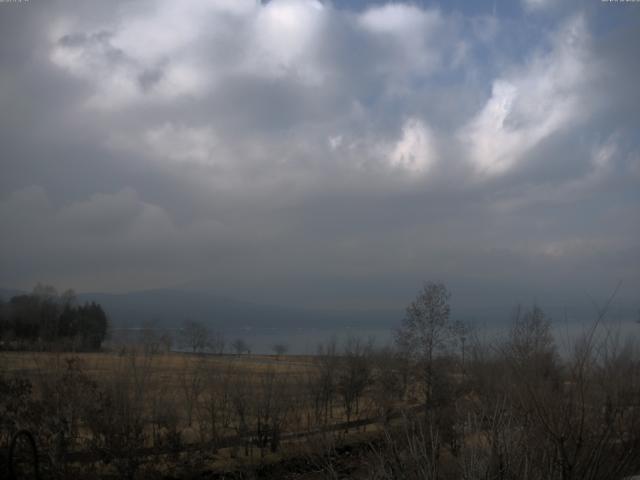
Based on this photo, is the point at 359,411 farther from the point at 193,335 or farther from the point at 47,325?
the point at 193,335

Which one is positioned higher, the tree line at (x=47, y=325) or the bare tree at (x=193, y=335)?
the tree line at (x=47, y=325)

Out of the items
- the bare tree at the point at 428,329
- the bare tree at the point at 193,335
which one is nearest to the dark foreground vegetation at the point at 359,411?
the bare tree at the point at 428,329

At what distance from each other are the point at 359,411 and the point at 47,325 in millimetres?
24179

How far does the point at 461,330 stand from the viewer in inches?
1639

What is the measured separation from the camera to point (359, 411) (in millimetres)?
44031

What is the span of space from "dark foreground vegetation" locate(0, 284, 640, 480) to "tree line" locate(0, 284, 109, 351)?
1658 mm

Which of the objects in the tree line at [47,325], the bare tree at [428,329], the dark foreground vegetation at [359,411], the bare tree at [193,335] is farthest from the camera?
the bare tree at [193,335]

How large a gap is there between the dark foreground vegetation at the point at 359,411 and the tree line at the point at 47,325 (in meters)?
1.66

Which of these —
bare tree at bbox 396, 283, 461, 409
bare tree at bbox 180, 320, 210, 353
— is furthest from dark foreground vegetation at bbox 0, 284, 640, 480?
bare tree at bbox 180, 320, 210, 353

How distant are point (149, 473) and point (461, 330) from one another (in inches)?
997

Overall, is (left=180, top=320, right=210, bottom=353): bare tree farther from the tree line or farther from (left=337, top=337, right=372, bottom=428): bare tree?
(left=337, top=337, right=372, bottom=428): bare tree

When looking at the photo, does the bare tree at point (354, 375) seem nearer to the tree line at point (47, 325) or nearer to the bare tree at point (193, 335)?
the tree line at point (47, 325)

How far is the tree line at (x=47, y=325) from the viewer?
2562 cm

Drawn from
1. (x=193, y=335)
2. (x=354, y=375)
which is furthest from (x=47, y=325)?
(x=193, y=335)
